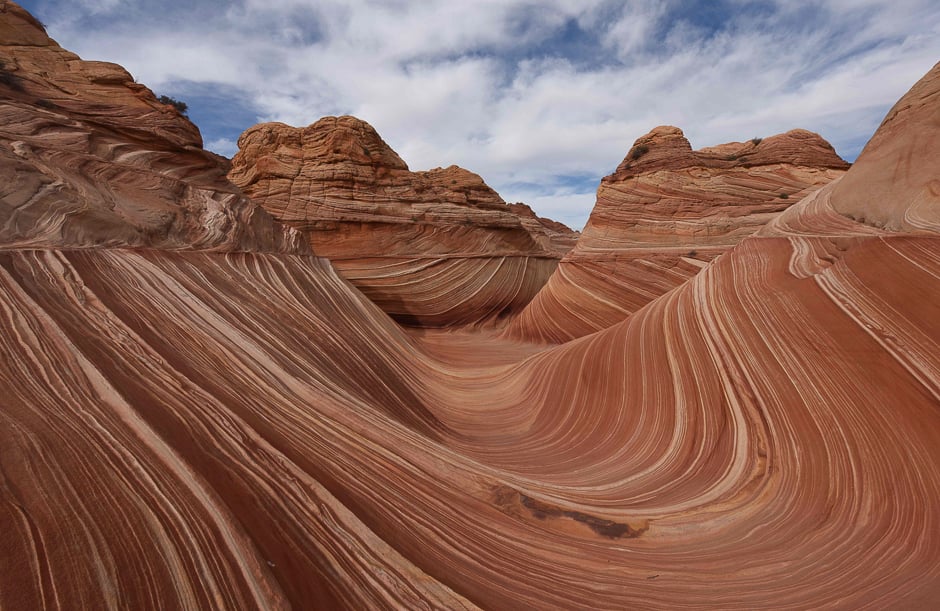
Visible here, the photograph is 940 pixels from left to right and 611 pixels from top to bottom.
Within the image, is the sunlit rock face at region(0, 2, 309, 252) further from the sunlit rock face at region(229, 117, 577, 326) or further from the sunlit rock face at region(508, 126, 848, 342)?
the sunlit rock face at region(508, 126, 848, 342)

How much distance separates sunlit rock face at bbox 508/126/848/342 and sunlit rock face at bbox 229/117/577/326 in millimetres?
2690

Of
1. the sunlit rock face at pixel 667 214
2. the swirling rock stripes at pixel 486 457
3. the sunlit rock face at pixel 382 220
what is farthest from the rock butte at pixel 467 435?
the sunlit rock face at pixel 382 220

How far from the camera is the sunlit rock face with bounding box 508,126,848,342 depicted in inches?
296

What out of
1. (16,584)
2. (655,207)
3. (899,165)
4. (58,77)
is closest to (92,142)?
(58,77)

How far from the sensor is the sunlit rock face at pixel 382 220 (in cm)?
1029

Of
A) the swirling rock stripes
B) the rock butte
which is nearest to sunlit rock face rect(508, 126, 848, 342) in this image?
the rock butte

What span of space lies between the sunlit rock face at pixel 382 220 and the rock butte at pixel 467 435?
19.3 ft

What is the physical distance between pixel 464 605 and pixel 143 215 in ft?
14.5

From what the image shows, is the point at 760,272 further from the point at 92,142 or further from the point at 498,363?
the point at 92,142

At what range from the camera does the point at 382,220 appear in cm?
1059

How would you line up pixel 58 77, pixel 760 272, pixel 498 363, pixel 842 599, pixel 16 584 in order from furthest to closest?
1. pixel 498 363
2. pixel 58 77
3. pixel 760 272
4. pixel 842 599
5. pixel 16 584

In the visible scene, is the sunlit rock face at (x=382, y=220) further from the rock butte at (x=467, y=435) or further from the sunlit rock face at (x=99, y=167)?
the rock butte at (x=467, y=435)

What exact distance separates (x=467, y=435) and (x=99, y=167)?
448 cm

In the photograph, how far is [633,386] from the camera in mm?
3467
